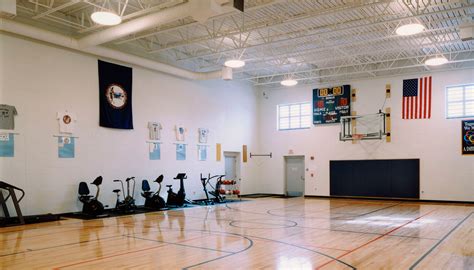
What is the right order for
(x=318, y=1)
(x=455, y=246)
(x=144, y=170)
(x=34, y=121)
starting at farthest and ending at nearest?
(x=144, y=170) < (x=34, y=121) < (x=318, y=1) < (x=455, y=246)

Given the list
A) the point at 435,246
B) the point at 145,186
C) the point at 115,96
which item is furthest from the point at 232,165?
the point at 435,246

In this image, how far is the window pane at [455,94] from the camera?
1592 cm

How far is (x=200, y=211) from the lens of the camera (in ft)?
42.7

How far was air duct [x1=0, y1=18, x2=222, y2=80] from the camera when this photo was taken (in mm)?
10023

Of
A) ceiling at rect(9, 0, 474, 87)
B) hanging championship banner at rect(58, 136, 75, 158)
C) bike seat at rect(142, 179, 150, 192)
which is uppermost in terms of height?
ceiling at rect(9, 0, 474, 87)

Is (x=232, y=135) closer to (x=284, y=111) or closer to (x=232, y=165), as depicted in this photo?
(x=232, y=165)

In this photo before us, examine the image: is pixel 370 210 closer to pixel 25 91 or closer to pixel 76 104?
pixel 76 104

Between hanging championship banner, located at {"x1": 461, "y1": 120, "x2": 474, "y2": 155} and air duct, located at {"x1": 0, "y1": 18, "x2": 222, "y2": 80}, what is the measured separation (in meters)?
10.0

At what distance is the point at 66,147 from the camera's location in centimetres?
1180

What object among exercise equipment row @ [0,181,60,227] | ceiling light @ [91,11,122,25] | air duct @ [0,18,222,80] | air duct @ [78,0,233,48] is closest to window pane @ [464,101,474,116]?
air duct @ [0,18,222,80]

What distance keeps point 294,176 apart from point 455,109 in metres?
7.83

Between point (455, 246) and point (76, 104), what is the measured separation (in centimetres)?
1076

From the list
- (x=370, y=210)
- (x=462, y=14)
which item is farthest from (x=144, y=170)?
(x=462, y=14)

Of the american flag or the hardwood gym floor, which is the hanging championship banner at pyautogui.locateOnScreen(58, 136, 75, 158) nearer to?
the hardwood gym floor
